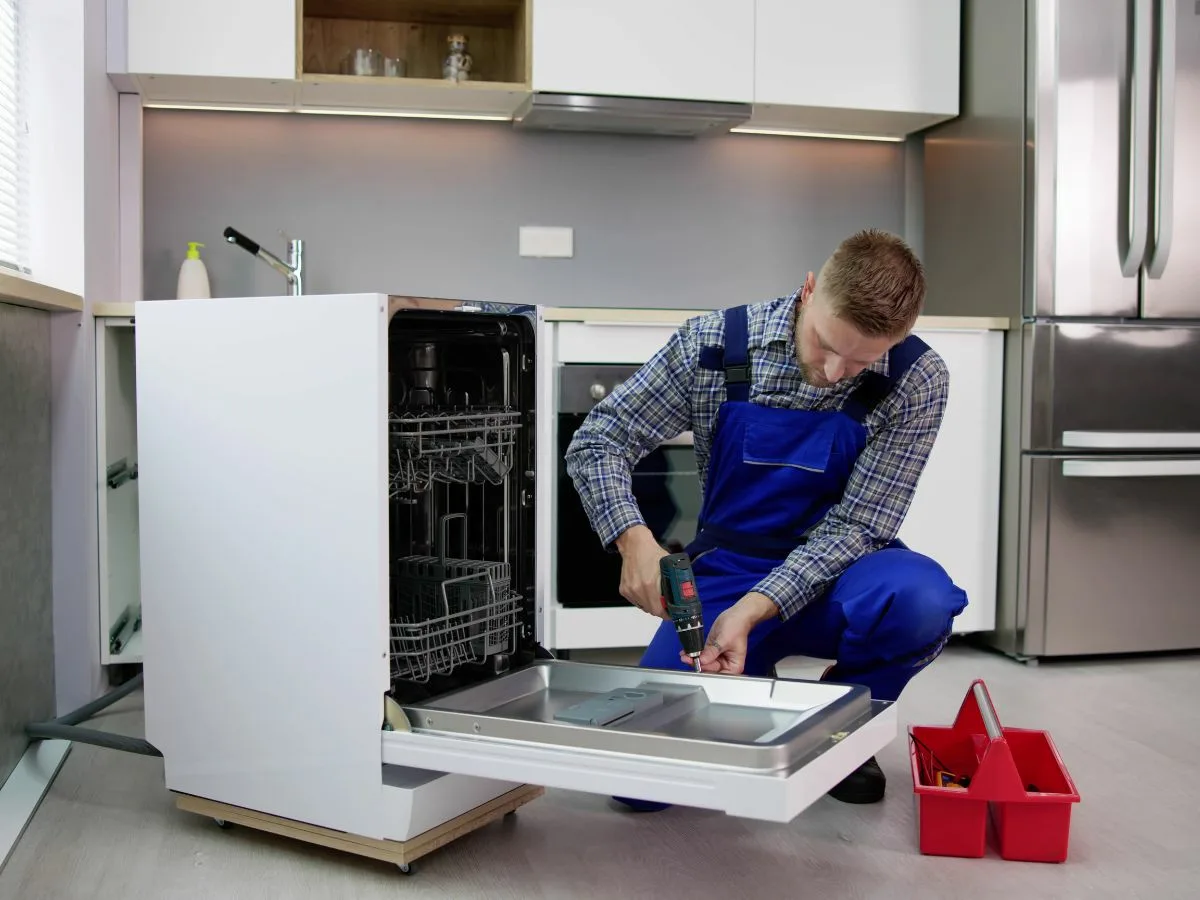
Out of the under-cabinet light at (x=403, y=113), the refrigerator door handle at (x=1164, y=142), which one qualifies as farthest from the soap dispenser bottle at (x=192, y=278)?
the refrigerator door handle at (x=1164, y=142)

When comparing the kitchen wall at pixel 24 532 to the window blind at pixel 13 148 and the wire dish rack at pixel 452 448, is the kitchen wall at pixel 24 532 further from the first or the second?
the wire dish rack at pixel 452 448

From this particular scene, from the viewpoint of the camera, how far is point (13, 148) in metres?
2.49

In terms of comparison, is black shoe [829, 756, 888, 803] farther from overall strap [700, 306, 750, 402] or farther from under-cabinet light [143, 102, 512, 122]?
under-cabinet light [143, 102, 512, 122]

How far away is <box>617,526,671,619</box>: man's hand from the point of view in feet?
5.98

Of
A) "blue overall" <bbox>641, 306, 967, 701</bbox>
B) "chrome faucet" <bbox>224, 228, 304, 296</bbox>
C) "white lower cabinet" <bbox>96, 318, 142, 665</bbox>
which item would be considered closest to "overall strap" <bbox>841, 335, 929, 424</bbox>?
"blue overall" <bbox>641, 306, 967, 701</bbox>

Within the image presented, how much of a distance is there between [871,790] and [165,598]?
3.74ft

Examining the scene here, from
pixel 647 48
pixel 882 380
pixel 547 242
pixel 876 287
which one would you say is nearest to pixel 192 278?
pixel 547 242

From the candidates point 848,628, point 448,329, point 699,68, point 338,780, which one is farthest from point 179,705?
point 699,68

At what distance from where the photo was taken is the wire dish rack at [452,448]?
1.77m

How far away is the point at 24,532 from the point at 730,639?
126cm

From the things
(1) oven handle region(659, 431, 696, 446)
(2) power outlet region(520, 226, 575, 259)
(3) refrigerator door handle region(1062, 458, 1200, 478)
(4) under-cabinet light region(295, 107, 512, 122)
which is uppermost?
(4) under-cabinet light region(295, 107, 512, 122)

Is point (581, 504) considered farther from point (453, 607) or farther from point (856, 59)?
point (856, 59)

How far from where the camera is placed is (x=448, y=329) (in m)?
1.93

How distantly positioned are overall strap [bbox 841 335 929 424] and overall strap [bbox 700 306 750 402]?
17 centimetres
